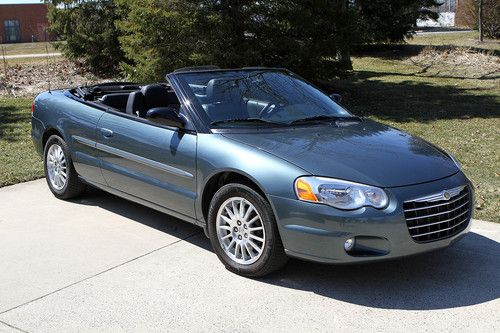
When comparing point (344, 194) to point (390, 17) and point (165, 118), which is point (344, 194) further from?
point (390, 17)

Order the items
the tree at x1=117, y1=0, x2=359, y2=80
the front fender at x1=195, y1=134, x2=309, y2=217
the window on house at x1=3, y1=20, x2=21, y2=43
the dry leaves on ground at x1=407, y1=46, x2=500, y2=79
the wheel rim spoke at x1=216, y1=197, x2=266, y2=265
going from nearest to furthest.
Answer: the front fender at x1=195, y1=134, x2=309, y2=217, the wheel rim spoke at x1=216, y1=197, x2=266, y2=265, the tree at x1=117, y1=0, x2=359, y2=80, the dry leaves on ground at x1=407, y1=46, x2=500, y2=79, the window on house at x1=3, y1=20, x2=21, y2=43

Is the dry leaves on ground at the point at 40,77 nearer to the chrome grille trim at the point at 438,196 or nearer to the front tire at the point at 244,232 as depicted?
the front tire at the point at 244,232

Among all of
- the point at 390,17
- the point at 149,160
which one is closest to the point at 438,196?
the point at 149,160

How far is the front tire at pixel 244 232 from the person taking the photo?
411cm

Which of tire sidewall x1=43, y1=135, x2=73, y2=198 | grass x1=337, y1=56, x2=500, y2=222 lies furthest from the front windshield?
grass x1=337, y1=56, x2=500, y2=222

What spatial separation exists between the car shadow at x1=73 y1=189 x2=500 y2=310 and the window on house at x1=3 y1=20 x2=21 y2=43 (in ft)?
221

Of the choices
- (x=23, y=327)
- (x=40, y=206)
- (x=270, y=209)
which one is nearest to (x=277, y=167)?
(x=270, y=209)

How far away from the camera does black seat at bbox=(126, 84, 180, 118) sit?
5.66 meters

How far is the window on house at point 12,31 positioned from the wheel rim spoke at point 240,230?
221 feet

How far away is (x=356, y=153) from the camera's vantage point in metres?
4.27

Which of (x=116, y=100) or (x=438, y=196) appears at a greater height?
(x=116, y=100)

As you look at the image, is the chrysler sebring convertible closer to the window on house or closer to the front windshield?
the front windshield

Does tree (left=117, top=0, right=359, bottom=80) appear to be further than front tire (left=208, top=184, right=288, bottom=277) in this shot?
Yes

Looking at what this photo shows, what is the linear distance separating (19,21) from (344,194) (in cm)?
6971
